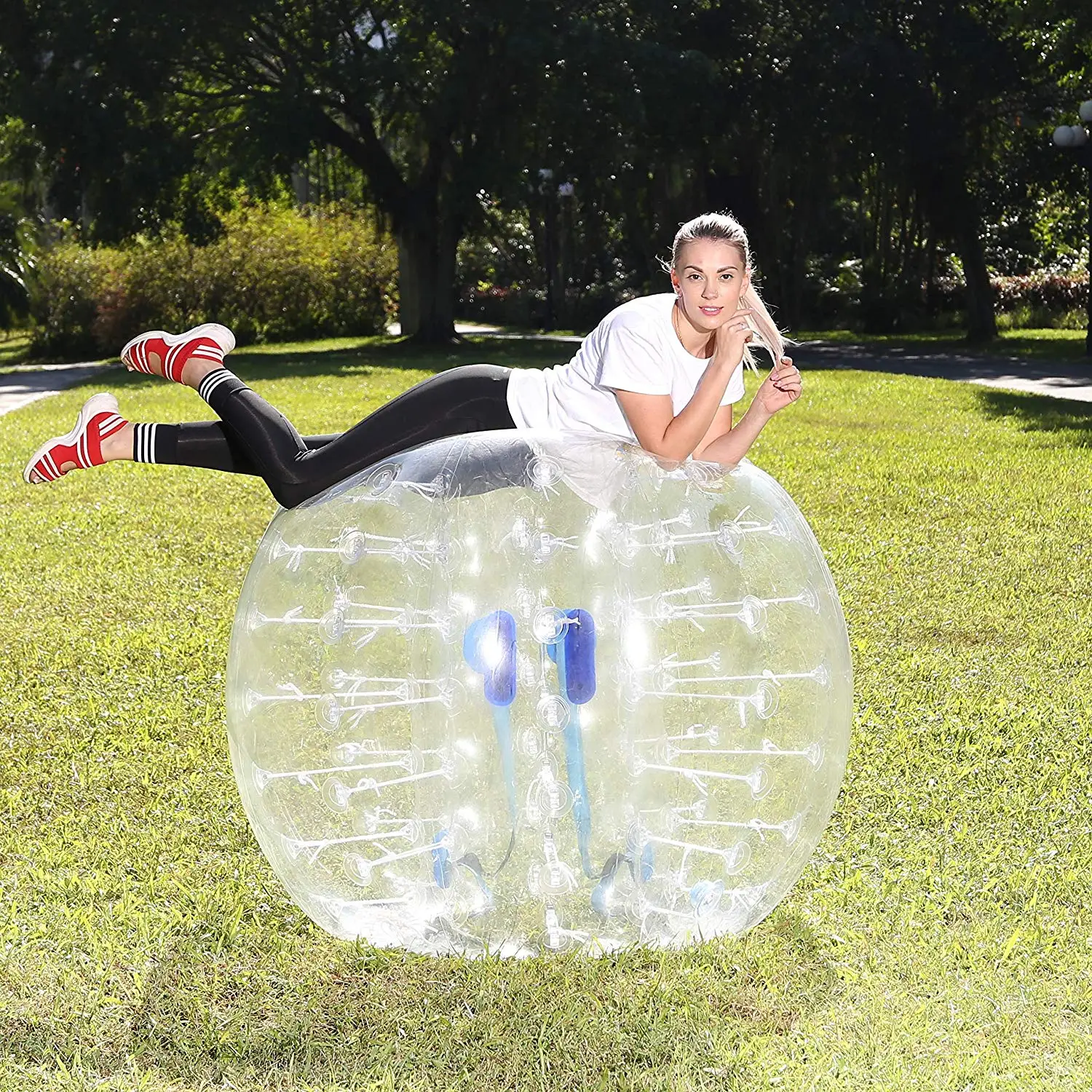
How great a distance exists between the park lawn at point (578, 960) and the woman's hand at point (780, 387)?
1276mm

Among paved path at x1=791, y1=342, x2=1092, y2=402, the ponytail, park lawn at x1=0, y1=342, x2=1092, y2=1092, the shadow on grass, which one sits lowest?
park lawn at x1=0, y1=342, x2=1092, y2=1092

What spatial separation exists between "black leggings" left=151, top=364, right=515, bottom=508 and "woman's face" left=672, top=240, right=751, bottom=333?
65 centimetres

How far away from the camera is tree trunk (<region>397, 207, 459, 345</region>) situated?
89.4 feet

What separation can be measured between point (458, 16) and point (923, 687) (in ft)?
67.5

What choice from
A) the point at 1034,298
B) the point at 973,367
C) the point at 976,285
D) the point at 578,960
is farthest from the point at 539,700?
the point at 1034,298

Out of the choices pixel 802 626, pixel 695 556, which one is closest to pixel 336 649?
pixel 695 556

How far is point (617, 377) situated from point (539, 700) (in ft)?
2.82

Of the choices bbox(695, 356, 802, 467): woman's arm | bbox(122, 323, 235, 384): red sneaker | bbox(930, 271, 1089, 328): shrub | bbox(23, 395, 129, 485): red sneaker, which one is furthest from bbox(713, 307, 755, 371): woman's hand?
bbox(930, 271, 1089, 328): shrub

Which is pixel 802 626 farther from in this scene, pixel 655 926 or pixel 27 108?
pixel 27 108

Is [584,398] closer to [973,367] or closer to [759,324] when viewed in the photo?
[759,324]

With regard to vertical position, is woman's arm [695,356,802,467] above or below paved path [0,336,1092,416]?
above

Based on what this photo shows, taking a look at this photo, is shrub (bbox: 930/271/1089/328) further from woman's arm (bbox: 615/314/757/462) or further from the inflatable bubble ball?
the inflatable bubble ball

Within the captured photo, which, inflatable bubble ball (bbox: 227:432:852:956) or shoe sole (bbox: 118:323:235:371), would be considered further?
shoe sole (bbox: 118:323:235:371)

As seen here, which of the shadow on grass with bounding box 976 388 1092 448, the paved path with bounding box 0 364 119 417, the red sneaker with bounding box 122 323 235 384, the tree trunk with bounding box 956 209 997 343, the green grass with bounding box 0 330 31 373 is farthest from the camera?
the green grass with bounding box 0 330 31 373
